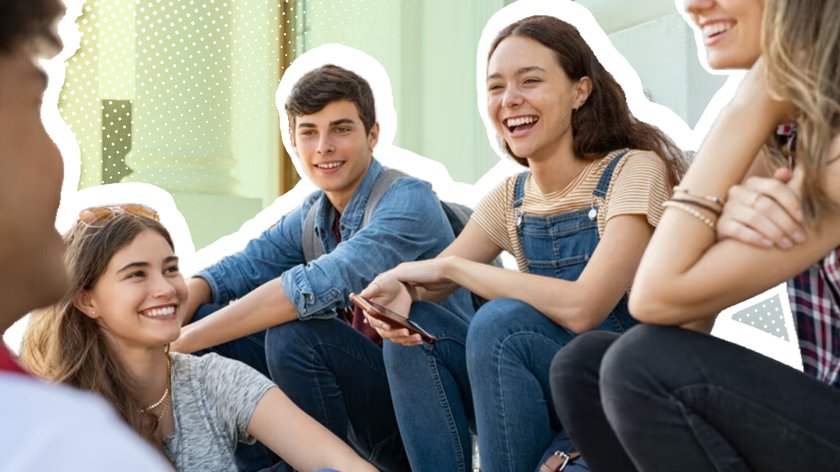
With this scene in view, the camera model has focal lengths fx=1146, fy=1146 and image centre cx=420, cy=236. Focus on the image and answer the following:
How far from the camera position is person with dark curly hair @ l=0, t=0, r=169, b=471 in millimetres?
350

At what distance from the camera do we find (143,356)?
2041 mm

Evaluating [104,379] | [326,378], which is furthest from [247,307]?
[104,379]

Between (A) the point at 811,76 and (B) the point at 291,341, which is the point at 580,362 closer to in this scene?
(A) the point at 811,76

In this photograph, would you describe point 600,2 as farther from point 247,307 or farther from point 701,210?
point 701,210

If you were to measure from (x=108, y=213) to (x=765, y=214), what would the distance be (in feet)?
4.13

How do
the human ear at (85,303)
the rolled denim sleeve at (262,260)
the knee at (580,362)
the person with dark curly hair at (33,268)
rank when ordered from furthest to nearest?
the rolled denim sleeve at (262,260) < the human ear at (85,303) < the knee at (580,362) < the person with dark curly hair at (33,268)

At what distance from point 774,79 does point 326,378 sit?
1.20 m

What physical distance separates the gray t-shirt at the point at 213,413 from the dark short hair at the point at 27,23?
1469 mm

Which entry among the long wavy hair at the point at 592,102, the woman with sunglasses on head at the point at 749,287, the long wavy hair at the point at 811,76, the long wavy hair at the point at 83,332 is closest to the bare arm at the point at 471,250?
the long wavy hair at the point at 592,102

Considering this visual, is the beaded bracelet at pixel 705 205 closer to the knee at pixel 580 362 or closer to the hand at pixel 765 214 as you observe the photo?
the hand at pixel 765 214

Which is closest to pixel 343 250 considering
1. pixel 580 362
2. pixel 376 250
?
pixel 376 250

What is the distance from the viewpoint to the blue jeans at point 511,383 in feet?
5.84

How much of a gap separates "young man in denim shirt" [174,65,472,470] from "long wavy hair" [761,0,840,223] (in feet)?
3.70

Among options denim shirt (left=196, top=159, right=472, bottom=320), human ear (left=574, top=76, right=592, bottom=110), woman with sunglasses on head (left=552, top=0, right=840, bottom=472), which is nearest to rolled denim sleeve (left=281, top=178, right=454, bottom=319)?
denim shirt (left=196, top=159, right=472, bottom=320)
